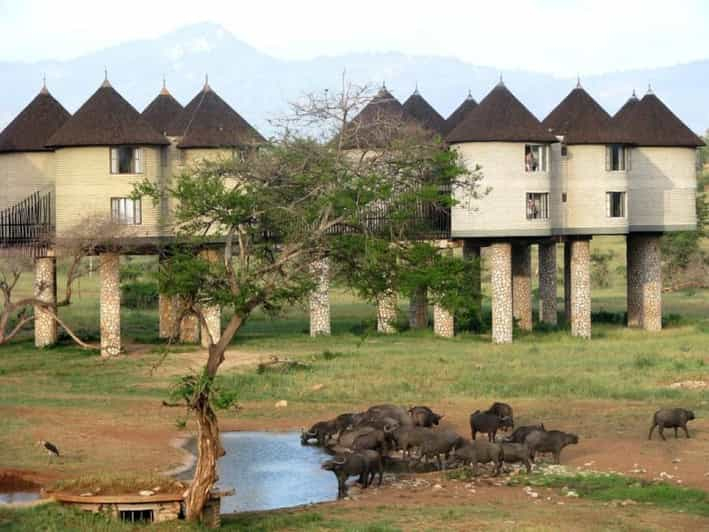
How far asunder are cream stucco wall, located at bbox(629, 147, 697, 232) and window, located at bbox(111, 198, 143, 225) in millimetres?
19312

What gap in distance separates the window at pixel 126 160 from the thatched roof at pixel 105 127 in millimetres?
485

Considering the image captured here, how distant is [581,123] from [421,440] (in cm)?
2853

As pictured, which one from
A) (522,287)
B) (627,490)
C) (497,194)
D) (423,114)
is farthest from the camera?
(423,114)

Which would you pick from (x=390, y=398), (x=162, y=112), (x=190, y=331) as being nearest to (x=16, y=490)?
(x=390, y=398)

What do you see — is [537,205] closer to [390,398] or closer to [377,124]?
[390,398]

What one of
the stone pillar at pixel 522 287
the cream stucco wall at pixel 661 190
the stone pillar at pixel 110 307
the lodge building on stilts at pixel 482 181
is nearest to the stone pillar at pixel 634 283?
the lodge building on stilts at pixel 482 181

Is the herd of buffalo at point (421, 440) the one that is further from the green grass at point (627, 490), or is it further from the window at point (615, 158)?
the window at point (615, 158)

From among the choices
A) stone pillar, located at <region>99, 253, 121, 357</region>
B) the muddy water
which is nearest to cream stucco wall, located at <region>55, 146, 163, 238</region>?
stone pillar, located at <region>99, 253, 121, 357</region>

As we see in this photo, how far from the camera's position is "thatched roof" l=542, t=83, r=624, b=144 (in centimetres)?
5550

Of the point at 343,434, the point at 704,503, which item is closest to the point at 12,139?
the point at 343,434

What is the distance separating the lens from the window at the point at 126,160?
49.9 m

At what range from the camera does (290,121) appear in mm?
35562

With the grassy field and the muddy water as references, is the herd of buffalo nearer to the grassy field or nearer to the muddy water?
the muddy water

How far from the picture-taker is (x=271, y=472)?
29.6m
